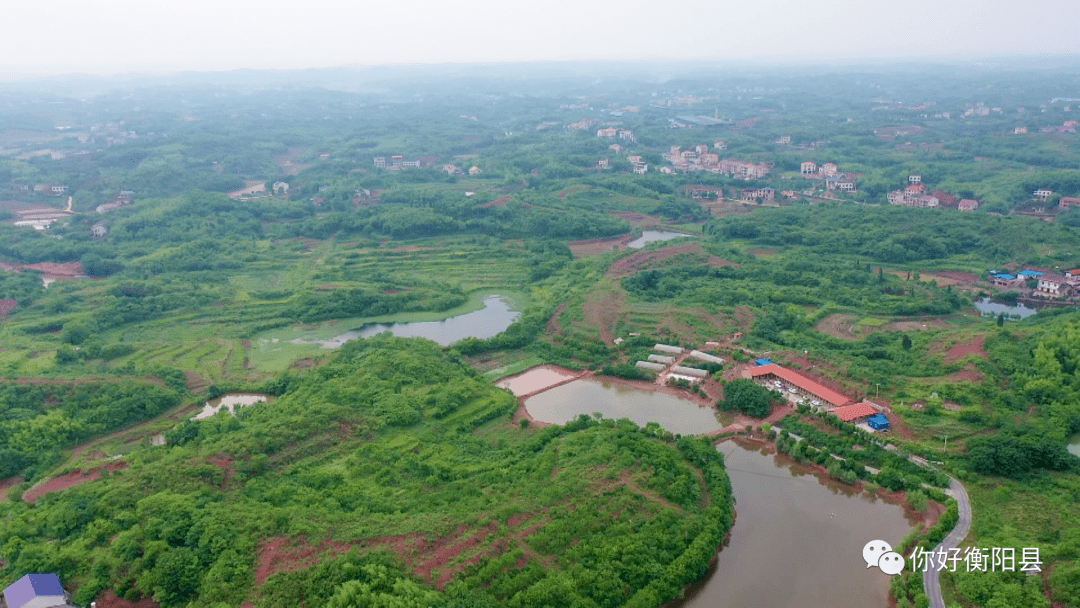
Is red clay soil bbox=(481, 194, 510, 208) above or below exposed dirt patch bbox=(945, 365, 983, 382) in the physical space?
above

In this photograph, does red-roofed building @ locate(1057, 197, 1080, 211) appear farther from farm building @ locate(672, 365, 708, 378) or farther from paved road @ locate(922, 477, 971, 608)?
paved road @ locate(922, 477, 971, 608)

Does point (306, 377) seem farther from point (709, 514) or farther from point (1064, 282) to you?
point (1064, 282)

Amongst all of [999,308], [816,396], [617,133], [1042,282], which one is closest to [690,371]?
[816,396]

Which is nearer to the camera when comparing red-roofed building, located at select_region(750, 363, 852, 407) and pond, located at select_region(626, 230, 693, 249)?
red-roofed building, located at select_region(750, 363, 852, 407)

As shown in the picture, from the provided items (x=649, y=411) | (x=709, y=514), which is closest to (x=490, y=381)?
(x=649, y=411)

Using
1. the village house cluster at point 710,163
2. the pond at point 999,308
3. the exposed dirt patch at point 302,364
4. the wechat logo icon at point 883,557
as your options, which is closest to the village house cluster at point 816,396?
the wechat logo icon at point 883,557

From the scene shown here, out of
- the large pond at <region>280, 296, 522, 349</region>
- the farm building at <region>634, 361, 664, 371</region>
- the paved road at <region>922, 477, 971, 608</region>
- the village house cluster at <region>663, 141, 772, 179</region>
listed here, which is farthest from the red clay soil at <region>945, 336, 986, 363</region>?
the village house cluster at <region>663, 141, 772, 179</region>

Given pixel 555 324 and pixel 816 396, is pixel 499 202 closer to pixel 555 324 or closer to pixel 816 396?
pixel 555 324
